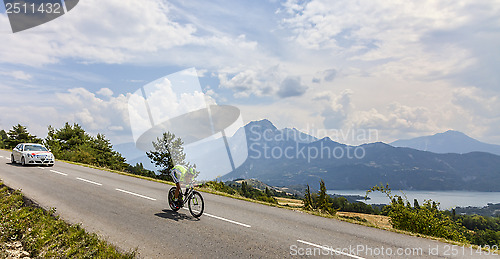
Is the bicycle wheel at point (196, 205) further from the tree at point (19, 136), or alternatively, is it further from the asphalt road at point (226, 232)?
the tree at point (19, 136)

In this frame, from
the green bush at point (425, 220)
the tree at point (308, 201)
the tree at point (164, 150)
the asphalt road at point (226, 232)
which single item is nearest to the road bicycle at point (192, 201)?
the asphalt road at point (226, 232)

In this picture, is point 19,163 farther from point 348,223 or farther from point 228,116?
point 348,223

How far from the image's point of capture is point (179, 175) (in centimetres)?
925

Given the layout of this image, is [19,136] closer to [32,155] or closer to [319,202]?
[32,155]

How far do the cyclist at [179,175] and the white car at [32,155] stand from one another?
18898mm

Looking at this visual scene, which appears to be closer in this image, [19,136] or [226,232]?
[226,232]

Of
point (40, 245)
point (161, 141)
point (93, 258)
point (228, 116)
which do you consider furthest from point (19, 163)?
point (161, 141)

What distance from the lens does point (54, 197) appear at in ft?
35.1

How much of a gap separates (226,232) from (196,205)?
6.94ft

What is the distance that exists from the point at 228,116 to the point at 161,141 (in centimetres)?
4670

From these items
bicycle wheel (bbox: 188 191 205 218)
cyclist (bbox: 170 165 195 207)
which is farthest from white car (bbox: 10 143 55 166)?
bicycle wheel (bbox: 188 191 205 218)

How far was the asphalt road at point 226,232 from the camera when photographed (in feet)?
20.3

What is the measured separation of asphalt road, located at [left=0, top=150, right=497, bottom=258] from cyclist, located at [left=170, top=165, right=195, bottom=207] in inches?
21.6

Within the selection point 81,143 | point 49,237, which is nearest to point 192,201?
point 49,237
